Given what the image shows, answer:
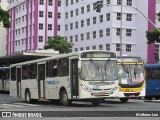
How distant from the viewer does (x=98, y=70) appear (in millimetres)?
21766

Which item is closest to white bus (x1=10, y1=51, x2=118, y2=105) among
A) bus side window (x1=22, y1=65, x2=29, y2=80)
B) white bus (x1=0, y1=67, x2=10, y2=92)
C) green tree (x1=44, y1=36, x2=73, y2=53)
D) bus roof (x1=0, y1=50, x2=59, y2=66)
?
bus side window (x1=22, y1=65, x2=29, y2=80)

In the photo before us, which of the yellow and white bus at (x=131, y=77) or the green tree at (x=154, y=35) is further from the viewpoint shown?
the green tree at (x=154, y=35)

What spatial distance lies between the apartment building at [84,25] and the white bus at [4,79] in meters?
29.9

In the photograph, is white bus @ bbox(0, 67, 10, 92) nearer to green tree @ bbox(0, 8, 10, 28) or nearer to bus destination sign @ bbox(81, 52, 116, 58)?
green tree @ bbox(0, 8, 10, 28)

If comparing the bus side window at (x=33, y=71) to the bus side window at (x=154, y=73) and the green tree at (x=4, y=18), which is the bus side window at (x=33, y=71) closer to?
the green tree at (x=4, y=18)

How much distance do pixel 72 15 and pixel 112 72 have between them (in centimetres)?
7381

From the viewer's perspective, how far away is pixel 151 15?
266 ft

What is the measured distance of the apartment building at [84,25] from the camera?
8088cm

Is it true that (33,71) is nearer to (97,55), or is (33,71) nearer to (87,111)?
(97,55)

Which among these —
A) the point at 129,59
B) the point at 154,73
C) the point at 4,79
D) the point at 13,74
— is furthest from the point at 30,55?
the point at 129,59

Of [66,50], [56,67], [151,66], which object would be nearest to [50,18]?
[66,50]

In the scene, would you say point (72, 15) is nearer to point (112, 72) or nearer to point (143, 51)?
point (143, 51)

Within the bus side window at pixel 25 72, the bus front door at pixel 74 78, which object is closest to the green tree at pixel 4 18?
the bus side window at pixel 25 72

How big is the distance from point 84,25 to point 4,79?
4842 cm
